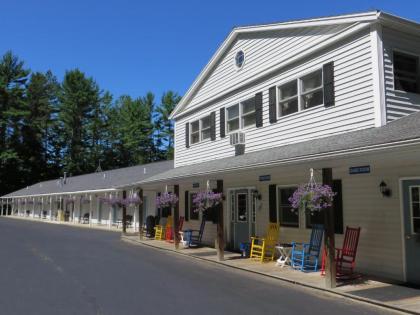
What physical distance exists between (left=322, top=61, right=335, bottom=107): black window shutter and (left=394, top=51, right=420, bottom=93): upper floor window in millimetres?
1496

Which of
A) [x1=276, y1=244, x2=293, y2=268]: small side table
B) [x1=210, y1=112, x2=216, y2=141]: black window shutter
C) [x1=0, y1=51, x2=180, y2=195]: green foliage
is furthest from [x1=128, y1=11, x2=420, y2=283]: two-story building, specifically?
[x1=0, y1=51, x2=180, y2=195]: green foliage

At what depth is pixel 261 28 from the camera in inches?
588

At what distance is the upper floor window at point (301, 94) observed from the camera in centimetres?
1234

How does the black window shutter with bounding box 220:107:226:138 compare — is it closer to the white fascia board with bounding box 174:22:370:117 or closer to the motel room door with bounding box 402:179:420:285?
the white fascia board with bounding box 174:22:370:117

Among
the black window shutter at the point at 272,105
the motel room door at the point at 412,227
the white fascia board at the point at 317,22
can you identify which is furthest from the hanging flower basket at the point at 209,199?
the motel room door at the point at 412,227

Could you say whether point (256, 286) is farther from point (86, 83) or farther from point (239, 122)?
point (86, 83)

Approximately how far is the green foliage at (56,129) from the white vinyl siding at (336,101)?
5202 cm

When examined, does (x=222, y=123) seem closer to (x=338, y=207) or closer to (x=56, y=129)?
(x=338, y=207)

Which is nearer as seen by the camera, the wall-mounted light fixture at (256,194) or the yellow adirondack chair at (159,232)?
the wall-mounted light fixture at (256,194)

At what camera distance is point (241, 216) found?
15938 mm

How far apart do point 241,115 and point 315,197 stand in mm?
6977

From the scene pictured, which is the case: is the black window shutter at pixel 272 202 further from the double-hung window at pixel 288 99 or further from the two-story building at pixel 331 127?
the double-hung window at pixel 288 99

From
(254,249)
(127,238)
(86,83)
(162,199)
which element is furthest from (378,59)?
(86,83)

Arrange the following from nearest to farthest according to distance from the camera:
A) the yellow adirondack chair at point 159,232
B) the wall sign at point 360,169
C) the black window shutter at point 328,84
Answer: the wall sign at point 360,169 → the black window shutter at point 328,84 → the yellow adirondack chair at point 159,232
